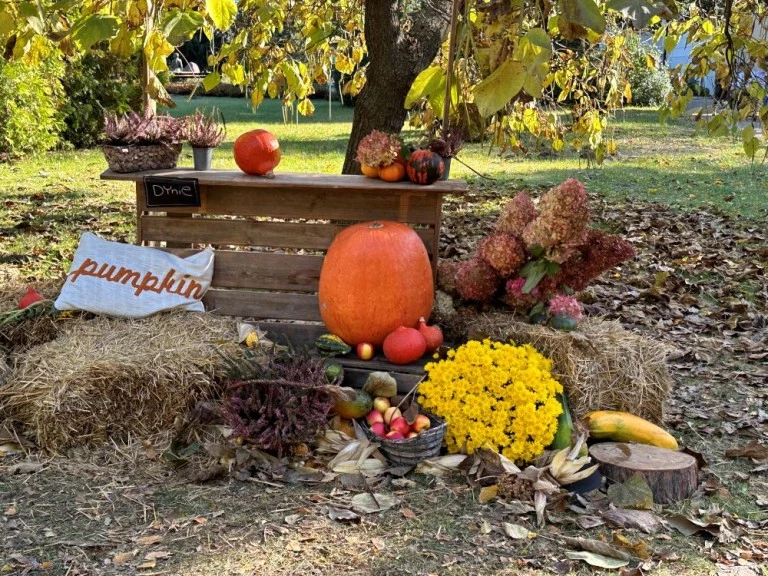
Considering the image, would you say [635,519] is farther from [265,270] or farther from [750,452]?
[265,270]

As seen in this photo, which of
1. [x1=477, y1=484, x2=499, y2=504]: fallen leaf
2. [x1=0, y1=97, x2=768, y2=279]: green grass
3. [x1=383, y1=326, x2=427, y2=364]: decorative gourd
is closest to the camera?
[x1=477, y1=484, x2=499, y2=504]: fallen leaf

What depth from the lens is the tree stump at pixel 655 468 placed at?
3.16m

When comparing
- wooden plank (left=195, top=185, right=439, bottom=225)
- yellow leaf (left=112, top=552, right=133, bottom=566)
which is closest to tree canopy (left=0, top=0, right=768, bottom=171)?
wooden plank (left=195, top=185, right=439, bottom=225)

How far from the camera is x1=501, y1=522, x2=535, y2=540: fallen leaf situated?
2.85 metres

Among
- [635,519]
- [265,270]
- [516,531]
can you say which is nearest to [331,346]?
[265,270]

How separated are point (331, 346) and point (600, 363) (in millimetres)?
A: 1283

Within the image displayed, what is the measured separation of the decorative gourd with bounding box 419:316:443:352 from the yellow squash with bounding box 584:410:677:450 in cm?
80

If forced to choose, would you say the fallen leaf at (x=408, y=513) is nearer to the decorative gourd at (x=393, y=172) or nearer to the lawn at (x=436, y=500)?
the lawn at (x=436, y=500)

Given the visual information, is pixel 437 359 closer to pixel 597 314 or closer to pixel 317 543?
pixel 317 543

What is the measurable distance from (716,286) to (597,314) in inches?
49.9

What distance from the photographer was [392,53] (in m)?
6.20

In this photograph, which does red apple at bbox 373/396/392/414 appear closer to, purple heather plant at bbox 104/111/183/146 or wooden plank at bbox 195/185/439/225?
wooden plank at bbox 195/185/439/225

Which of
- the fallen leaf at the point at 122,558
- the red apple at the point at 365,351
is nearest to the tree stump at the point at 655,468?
the red apple at the point at 365,351

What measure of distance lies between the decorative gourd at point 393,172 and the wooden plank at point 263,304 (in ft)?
2.72
